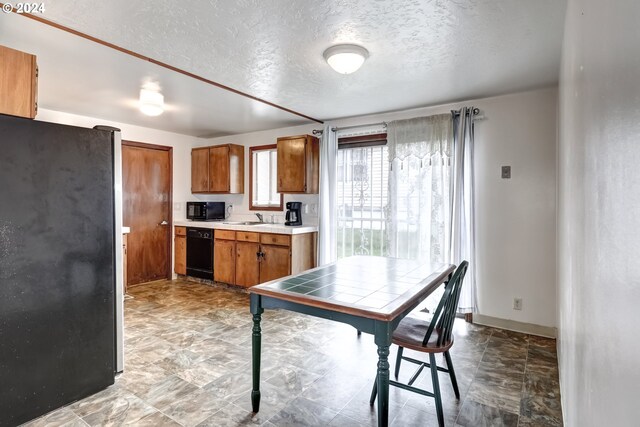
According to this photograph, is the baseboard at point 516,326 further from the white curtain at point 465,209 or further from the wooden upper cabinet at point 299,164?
the wooden upper cabinet at point 299,164

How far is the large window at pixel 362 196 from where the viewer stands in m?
4.19

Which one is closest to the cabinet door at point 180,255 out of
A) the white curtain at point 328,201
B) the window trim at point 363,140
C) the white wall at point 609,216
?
the white curtain at point 328,201

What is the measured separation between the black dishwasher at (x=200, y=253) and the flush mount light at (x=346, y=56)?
132 inches

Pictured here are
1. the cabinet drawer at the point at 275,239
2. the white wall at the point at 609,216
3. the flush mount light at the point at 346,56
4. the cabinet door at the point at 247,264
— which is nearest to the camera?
the white wall at the point at 609,216

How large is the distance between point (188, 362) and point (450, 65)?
10.4 feet

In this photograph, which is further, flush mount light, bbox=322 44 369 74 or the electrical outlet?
the electrical outlet

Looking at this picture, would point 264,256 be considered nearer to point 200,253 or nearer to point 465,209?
point 200,253

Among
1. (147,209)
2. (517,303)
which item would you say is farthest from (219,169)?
(517,303)

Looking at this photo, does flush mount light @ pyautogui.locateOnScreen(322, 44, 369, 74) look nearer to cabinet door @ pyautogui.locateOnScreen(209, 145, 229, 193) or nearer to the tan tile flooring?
the tan tile flooring

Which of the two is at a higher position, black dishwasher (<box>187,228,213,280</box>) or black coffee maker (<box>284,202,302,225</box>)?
black coffee maker (<box>284,202,302,225</box>)

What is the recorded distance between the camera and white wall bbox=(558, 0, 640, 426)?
1.87ft

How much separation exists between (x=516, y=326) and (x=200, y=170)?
15.9 ft

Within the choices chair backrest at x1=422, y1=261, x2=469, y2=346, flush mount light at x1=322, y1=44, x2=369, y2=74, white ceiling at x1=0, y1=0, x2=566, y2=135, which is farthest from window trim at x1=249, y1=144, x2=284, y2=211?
chair backrest at x1=422, y1=261, x2=469, y2=346

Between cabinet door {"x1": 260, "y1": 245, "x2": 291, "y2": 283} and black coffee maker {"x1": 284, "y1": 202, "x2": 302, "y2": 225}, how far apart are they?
52cm
